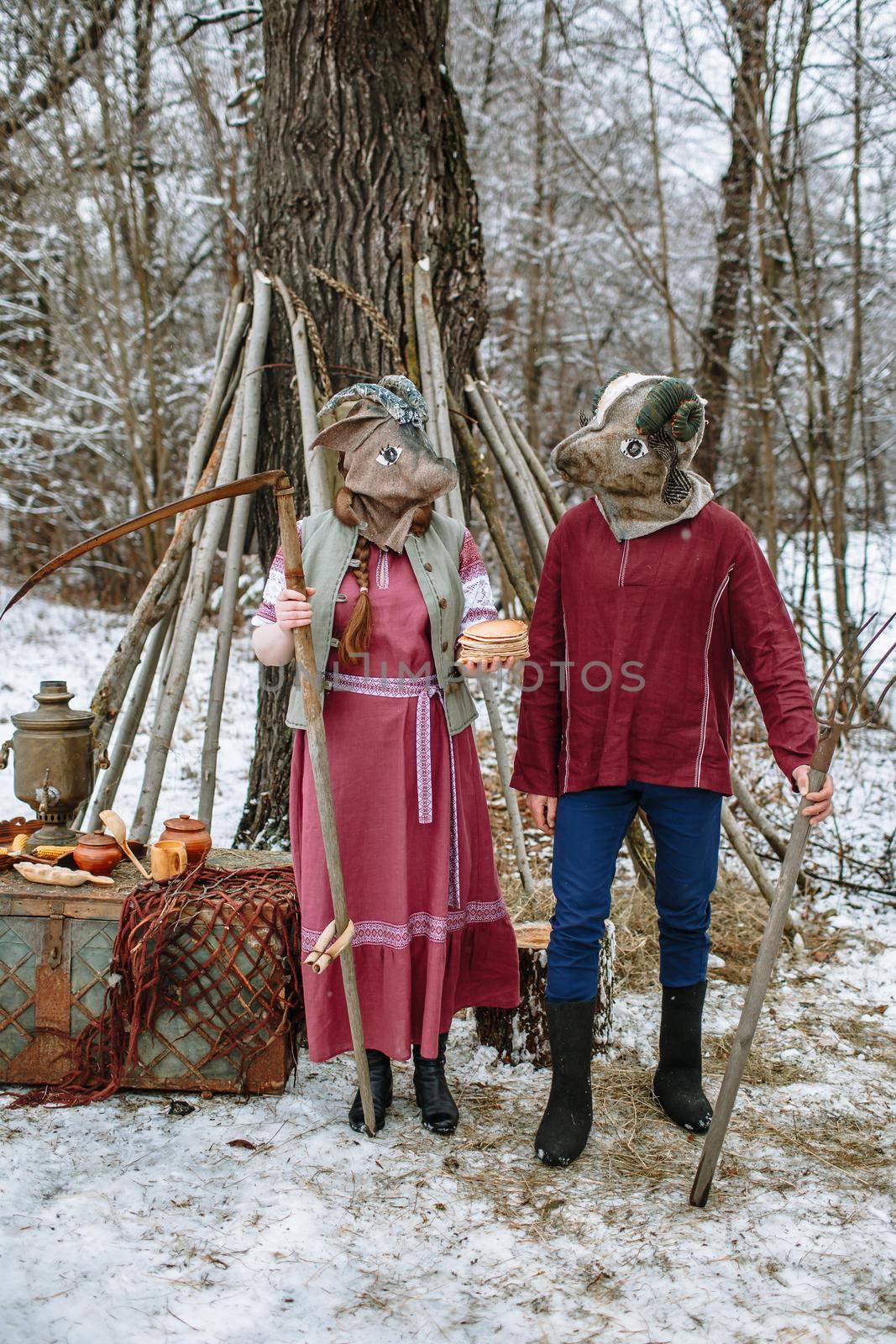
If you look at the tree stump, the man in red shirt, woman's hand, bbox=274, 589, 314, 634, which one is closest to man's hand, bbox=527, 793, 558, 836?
the man in red shirt

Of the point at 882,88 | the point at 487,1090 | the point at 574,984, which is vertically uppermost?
the point at 882,88

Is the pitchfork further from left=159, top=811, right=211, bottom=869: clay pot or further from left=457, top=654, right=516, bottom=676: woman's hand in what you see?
left=159, top=811, right=211, bottom=869: clay pot

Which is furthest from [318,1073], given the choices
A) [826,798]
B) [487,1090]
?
[826,798]

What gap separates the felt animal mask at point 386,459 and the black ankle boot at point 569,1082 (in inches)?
44.9

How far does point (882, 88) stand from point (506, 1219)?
509 cm

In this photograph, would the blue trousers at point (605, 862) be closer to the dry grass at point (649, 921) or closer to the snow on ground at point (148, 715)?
the dry grass at point (649, 921)

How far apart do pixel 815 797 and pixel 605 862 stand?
51 cm

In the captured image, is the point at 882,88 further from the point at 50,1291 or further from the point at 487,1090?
the point at 50,1291

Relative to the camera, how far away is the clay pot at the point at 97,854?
257cm

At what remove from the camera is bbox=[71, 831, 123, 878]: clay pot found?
257 cm

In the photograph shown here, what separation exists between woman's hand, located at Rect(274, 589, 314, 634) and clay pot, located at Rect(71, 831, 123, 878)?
3.05ft

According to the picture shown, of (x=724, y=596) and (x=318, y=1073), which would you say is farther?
(x=318, y=1073)

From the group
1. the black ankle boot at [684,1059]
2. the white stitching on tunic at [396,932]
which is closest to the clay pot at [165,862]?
the white stitching on tunic at [396,932]

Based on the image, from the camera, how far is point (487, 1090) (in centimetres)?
258
